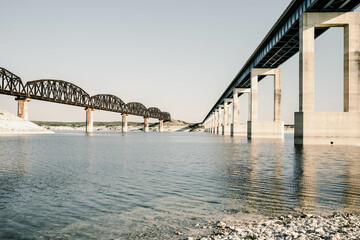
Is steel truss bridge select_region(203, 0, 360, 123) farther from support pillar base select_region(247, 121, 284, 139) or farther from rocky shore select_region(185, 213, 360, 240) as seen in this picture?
rocky shore select_region(185, 213, 360, 240)

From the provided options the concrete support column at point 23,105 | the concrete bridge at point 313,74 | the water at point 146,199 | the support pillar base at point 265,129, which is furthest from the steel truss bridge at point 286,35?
the concrete support column at point 23,105

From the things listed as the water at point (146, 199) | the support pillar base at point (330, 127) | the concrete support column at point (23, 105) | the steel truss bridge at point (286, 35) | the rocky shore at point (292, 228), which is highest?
the steel truss bridge at point (286, 35)

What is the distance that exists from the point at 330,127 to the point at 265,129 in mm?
38394

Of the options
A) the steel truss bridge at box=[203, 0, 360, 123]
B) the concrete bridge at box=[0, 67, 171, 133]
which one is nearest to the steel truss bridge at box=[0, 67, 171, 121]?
the concrete bridge at box=[0, 67, 171, 133]

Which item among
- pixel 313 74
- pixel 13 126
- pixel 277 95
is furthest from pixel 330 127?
pixel 13 126

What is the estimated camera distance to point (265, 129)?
79.1 m

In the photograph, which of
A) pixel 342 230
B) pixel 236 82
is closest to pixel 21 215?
pixel 342 230

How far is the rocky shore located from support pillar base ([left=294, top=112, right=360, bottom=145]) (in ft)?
115

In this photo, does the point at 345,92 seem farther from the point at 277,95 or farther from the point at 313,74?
the point at 277,95

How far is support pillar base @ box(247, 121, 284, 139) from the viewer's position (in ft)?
259

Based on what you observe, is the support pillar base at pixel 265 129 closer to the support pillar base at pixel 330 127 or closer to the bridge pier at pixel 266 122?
the bridge pier at pixel 266 122

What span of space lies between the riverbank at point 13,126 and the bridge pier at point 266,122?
68836 millimetres

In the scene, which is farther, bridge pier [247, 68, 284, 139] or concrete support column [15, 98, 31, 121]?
concrete support column [15, 98, 31, 121]

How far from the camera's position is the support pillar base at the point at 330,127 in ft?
132
